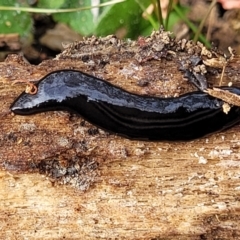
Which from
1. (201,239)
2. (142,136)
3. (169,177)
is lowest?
(201,239)

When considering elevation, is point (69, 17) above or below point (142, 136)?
above

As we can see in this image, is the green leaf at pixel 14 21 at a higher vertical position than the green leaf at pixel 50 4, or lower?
lower

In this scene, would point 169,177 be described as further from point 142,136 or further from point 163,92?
point 163,92

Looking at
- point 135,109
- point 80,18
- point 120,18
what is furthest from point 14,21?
point 135,109

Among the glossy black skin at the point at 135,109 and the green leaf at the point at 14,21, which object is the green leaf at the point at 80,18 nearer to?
the green leaf at the point at 14,21

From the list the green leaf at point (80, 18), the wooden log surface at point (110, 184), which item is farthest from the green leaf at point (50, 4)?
the wooden log surface at point (110, 184)

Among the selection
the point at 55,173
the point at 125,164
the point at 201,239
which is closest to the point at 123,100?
the point at 125,164
